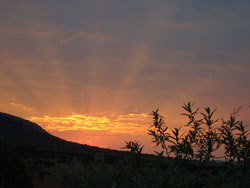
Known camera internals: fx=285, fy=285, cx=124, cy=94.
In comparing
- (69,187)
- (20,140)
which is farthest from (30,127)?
(69,187)

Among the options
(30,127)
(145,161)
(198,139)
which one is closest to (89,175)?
(145,161)

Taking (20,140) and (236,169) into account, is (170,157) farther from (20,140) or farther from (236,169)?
(20,140)

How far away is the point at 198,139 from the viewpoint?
6.95 metres

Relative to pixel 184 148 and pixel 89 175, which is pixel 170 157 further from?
pixel 89 175

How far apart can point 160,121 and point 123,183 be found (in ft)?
6.27

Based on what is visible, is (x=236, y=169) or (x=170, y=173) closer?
(x=170, y=173)

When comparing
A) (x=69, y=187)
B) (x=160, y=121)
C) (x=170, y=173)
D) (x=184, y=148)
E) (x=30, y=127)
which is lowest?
(x=69, y=187)

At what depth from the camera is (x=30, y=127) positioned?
129m

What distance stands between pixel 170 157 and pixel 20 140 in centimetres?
11335

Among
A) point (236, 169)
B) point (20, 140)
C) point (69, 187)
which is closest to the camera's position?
point (236, 169)

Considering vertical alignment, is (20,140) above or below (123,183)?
above

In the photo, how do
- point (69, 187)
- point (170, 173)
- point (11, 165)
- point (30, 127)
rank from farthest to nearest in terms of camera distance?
point (30, 127) → point (11, 165) → point (69, 187) → point (170, 173)

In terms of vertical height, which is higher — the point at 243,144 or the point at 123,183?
the point at 243,144

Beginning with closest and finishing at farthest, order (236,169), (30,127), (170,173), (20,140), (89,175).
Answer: (170,173) < (236,169) < (89,175) < (20,140) < (30,127)
